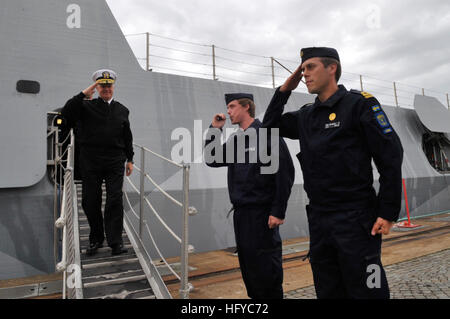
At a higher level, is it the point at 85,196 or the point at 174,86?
the point at 174,86

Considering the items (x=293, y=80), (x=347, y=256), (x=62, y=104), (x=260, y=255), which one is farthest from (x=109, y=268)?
(x=62, y=104)

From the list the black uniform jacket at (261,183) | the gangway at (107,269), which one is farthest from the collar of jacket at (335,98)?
the gangway at (107,269)

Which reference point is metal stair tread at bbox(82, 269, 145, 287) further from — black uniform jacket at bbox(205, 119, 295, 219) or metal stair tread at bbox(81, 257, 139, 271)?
black uniform jacket at bbox(205, 119, 295, 219)

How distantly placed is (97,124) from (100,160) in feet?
1.08

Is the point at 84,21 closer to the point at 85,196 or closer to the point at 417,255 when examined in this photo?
the point at 85,196

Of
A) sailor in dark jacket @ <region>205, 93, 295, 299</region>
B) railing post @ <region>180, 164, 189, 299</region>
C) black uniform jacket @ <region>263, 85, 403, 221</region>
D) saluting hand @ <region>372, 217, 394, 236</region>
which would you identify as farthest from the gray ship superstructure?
saluting hand @ <region>372, 217, 394, 236</region>

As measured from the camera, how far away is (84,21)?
5.19 meters

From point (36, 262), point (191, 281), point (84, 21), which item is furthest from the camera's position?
point (84, 21)

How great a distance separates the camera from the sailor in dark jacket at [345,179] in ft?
4.70

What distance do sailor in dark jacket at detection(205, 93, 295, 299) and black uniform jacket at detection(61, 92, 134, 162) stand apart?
1089 mm

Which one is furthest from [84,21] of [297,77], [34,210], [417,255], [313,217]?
[417,255]

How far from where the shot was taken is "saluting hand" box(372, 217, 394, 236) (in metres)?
1.40

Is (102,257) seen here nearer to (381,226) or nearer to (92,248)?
(92,248)
